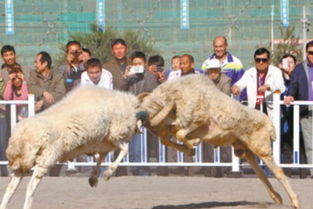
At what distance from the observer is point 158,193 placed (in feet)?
45.3

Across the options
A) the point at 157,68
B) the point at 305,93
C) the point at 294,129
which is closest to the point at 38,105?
the point at 157,68

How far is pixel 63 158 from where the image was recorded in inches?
436

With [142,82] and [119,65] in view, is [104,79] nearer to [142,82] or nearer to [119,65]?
[142,82]

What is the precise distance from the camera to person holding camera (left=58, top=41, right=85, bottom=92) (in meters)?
16.0

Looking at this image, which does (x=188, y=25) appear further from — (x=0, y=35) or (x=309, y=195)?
(x=309, y=195)

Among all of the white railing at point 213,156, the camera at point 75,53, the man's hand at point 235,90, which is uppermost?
the camera at point 75,53

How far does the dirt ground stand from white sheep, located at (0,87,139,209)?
1.43 m

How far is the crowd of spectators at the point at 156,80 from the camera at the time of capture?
15.5 m

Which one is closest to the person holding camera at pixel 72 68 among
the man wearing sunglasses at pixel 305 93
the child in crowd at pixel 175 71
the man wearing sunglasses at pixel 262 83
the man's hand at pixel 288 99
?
the child in crowd at pixel 175 71

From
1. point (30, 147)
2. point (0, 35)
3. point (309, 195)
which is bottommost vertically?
point (309, 195)

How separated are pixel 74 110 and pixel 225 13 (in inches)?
802

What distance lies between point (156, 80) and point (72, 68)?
1.53m

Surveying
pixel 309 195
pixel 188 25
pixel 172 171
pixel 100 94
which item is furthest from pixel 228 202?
pixel 188 25

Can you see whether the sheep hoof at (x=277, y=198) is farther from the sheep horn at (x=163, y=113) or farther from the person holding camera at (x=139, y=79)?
the person holding camera at (x=139, y=79)
